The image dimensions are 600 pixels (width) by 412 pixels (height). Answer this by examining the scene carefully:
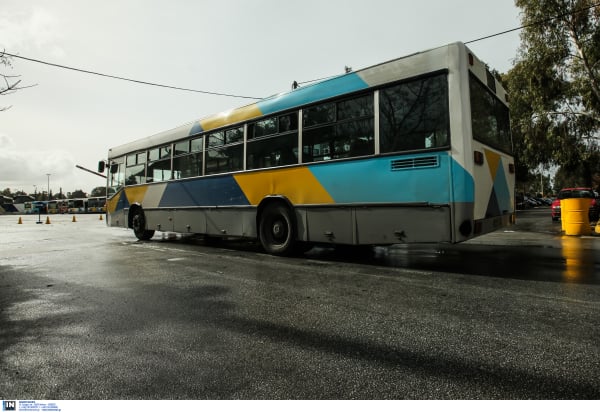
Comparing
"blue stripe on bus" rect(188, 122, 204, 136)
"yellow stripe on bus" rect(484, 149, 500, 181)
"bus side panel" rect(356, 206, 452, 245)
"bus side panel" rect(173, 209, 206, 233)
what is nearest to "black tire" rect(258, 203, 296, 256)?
"bus side panel" rect(356, 206, 452, 245)

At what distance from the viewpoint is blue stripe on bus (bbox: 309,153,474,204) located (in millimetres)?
4969

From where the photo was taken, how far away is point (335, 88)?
639cm

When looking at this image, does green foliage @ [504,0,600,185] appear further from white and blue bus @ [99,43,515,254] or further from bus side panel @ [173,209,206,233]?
bus side panel @ [173,209,206,233]

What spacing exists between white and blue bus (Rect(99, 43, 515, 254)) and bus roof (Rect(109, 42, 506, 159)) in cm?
2

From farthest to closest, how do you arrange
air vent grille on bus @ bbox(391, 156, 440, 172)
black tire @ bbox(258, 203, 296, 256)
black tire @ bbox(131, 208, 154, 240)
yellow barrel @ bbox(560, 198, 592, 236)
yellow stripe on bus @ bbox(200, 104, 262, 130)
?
black tire @ bbox(131, 208, 154, 240), yellow barrel @ bbox(560, 198, 592, 236), yellow stripe on bus @ bbox(200, 104, 262, 130), black tire @ bbox(258, 203, 296, 256), air vent grille on bus @ bbox(391, 156, 440, 172)

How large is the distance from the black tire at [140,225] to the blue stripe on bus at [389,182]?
7.18 metres

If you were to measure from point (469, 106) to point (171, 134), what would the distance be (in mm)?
7955

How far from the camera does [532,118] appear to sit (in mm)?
A: 17531

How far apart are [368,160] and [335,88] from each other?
1.59m

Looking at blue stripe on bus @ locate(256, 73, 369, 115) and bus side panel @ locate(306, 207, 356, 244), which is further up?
blue stripe on bus @ locate(256, 73, 369, 115)

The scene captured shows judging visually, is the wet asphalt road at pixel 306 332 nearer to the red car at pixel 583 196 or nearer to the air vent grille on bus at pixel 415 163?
the air vent grille on bus at pixel 415 163

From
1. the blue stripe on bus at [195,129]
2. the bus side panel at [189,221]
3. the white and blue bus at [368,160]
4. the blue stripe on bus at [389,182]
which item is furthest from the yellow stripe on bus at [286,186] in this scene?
the blue stripe on bus at [195,129]

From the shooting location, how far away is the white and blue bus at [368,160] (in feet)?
16.6

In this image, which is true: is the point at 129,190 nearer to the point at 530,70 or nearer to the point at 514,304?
the point at 514,304
